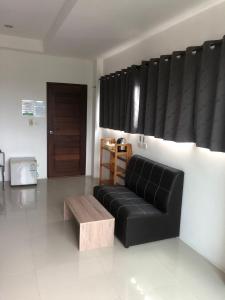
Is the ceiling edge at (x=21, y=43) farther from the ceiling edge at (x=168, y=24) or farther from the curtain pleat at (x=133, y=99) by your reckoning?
the curtain pleat at (x=133, y=99)

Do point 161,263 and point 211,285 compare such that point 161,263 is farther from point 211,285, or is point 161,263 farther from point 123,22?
point 123,22

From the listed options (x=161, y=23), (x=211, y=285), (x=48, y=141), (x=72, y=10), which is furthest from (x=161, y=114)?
(x=48, y=141)

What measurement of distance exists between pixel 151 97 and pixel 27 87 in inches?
113

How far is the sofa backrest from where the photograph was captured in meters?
2.91

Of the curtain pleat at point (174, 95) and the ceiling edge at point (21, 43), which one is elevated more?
the ceiling edge at point (21, 43)

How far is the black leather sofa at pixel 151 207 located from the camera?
281 centimetres

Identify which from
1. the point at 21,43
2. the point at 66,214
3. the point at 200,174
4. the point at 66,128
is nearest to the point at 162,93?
the point at 200,174

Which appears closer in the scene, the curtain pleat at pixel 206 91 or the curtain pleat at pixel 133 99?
the curtain pleat at pixel 206 91

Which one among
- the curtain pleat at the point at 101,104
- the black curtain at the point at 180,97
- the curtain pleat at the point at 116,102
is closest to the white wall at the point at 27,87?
the curtain pleat at the point at 101,104

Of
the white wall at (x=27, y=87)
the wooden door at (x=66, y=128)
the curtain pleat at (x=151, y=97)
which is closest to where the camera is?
the curtain pleat at (x=151, y=97)

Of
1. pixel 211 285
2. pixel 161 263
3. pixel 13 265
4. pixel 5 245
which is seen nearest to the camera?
pixel 211 285

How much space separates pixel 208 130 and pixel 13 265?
Answer: 230cm

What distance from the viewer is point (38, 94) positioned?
5.16 meters

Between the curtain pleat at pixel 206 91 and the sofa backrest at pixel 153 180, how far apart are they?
0.59 metres
